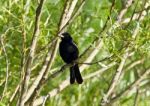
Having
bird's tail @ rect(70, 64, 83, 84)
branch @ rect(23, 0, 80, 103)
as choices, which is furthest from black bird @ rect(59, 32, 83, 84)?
branch @ rect(23, 0, 80, 103)

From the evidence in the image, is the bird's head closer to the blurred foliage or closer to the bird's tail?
the blurred foliage

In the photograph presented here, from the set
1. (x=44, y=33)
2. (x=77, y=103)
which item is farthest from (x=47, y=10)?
(x=77, y=103)

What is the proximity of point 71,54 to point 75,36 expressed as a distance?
7.1 inches

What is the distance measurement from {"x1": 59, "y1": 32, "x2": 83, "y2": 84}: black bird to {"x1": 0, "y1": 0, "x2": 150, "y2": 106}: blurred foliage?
3.6 inches

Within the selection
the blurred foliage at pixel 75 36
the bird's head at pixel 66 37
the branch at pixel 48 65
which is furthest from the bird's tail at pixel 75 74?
the branch at pixel 48 65

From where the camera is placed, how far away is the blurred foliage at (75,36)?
3.32m

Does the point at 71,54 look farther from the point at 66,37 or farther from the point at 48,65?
the point at 48,65

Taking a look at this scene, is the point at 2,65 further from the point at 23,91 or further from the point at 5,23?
the point at 23,91

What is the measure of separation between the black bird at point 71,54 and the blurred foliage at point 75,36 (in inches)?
3.6

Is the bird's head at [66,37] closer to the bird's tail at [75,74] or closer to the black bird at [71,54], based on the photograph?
the black bird at [71,54]

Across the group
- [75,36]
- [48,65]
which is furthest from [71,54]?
[48,65]

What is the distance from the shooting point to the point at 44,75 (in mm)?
3586

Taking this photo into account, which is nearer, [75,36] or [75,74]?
[75,74]

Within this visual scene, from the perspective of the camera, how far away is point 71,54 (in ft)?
15.1
